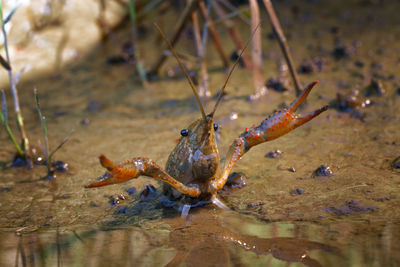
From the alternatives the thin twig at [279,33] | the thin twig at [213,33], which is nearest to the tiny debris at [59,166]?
the thin twig at [213,33]

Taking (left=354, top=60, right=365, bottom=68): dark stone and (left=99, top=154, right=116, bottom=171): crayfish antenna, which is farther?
(left=354, top=60, right=365, bottom=68): dark stone

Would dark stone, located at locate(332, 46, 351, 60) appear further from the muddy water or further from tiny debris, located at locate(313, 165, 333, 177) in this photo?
tiny debris, located at locate(313, 165, 333, 177)

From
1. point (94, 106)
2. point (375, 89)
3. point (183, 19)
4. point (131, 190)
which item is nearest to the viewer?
point (131, 190)

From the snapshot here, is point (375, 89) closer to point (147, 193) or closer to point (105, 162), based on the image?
point (147, 193)

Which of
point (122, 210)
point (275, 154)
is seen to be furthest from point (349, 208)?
point (122, 210)

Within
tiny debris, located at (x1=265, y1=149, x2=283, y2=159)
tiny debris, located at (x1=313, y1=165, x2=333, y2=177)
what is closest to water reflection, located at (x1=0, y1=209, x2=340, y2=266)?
tiny debris, located at (x1=313, y1=165, x2=333, y2=177)

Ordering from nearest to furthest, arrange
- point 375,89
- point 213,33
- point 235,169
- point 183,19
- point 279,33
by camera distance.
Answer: point 235,169
point 279,33
point 375,89
point 183,19
point 213,33

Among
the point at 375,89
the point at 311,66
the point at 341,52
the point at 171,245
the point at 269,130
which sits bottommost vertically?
the point at 171,245
